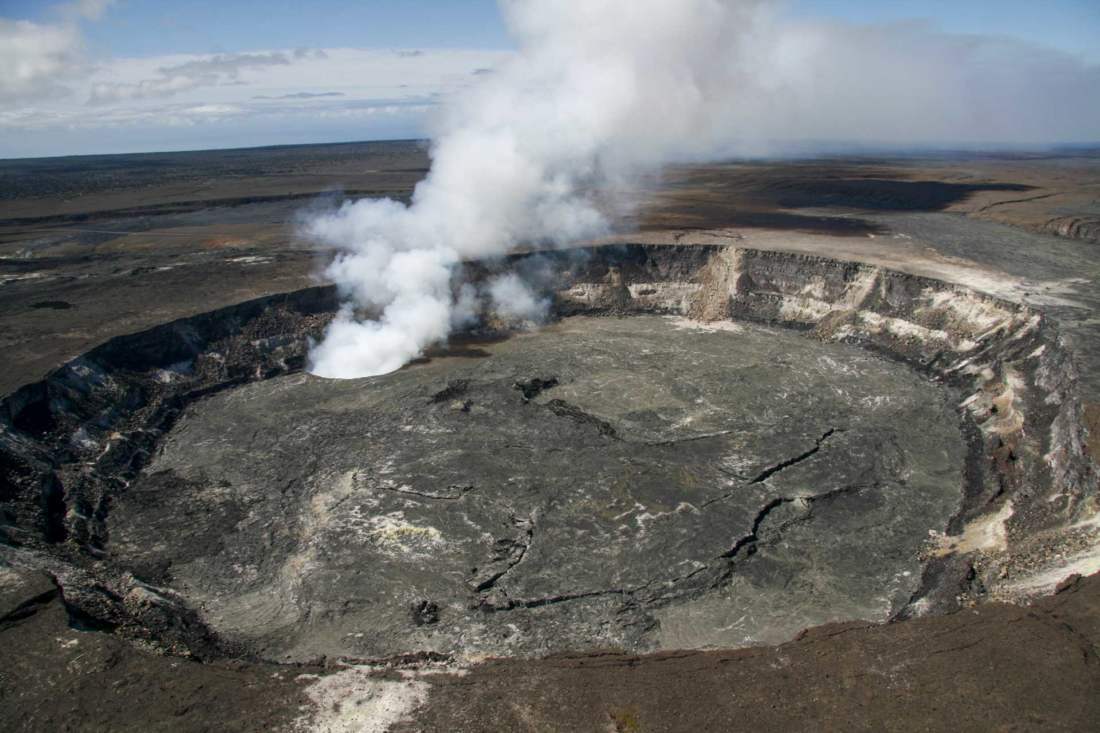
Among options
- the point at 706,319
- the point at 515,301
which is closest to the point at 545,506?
the point at 515,301

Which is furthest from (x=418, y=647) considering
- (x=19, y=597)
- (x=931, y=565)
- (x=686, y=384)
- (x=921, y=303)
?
(x=921, y=303)

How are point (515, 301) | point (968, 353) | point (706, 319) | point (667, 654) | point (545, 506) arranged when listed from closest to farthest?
point (667, 654) < point (545, 506) < point (968, 353) < point (706, 319) < point (515, 301)

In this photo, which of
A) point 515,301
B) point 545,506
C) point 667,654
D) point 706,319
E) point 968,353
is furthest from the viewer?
point 515,301

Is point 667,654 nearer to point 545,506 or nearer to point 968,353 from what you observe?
point 545,506

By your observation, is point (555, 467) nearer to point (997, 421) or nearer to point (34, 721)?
point (34, 721)

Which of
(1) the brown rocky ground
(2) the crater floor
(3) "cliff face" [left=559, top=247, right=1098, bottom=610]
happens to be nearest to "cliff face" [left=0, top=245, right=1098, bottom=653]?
(3) "cliff face" [left=559, top=247, right=1098, bottom=610]

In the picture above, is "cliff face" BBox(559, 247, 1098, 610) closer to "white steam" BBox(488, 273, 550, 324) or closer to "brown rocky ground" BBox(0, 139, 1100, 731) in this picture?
"brown rocky ground" BBox(0, 139, 1100, 731)
